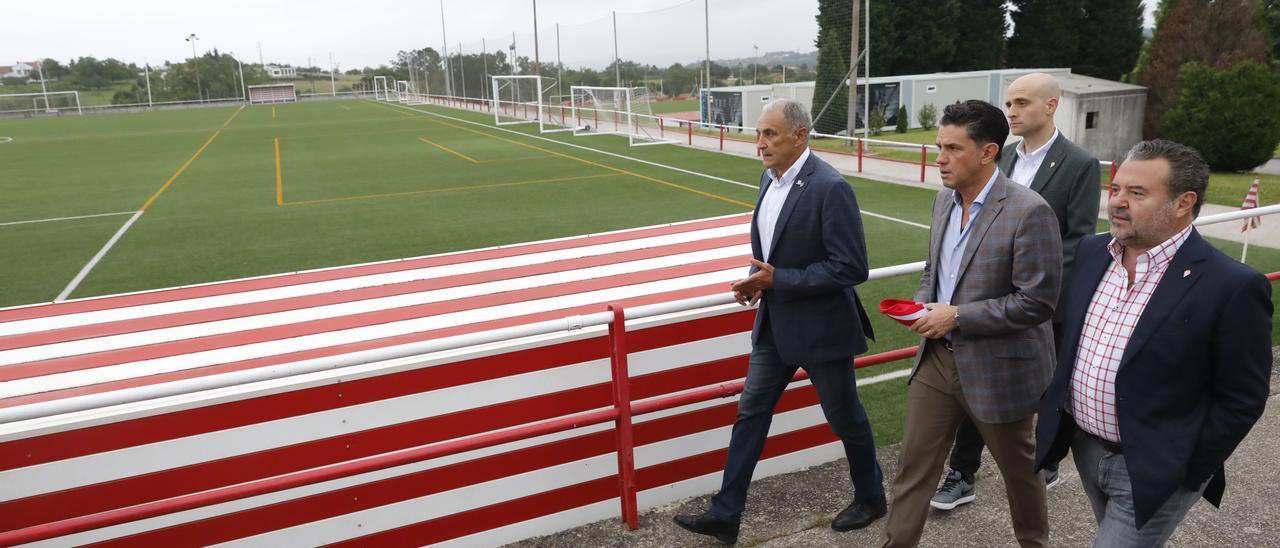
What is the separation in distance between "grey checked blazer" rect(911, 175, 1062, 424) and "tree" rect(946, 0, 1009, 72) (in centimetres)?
4135

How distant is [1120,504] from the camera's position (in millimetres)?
2650

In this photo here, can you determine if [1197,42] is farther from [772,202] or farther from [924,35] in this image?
[924,35]

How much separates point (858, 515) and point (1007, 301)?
1482 millimetres

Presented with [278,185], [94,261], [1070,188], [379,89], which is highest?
[379,89]

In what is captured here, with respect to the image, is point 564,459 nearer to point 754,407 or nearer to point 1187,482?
point 754,407

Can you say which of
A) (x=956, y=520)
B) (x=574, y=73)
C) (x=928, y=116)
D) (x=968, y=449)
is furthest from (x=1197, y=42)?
(x=574, y=73)

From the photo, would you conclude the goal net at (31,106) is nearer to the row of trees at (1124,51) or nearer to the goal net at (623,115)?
the goal net at (623,115)

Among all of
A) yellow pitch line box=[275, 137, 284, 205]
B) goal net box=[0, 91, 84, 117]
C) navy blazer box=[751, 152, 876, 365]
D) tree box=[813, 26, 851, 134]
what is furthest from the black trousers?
goal net box=[0, 91, 84, 117]

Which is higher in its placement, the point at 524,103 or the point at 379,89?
the point at 379,89

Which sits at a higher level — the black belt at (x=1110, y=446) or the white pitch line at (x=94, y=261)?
the black belt at (x=1110, y=446)

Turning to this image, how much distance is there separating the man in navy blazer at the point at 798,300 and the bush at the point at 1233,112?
58.8ft

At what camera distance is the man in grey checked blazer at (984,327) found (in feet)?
10.2

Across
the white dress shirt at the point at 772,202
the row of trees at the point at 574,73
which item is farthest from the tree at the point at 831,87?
the white dress shirt at the point at 772,202

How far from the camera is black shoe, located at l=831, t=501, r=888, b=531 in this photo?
4.05m
